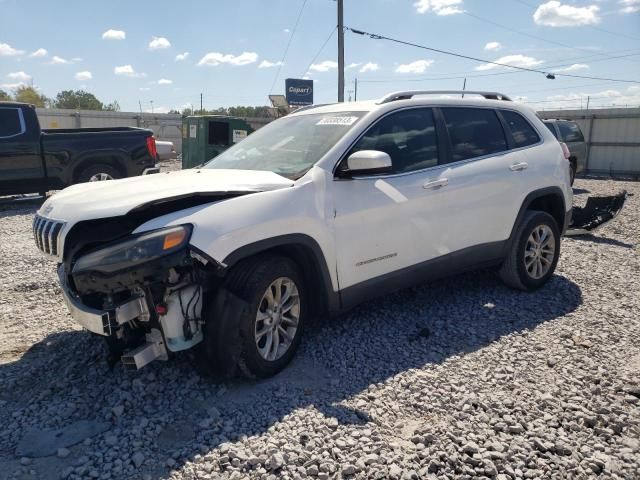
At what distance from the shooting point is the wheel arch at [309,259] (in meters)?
3.23

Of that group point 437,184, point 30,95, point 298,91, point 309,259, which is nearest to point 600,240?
point 437,184

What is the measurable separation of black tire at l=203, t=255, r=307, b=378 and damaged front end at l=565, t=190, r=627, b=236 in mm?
5987

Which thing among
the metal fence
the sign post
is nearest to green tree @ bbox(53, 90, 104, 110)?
the sign post

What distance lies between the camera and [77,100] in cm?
6356

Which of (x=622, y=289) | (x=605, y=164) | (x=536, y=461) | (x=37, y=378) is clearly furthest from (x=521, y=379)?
(x=605, y=164)

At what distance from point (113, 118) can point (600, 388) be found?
26.8 m

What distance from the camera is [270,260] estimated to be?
3.30m

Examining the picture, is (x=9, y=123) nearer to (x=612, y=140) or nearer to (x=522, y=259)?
(x=522, y=259)

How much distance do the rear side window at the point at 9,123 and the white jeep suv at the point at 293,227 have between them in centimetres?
749

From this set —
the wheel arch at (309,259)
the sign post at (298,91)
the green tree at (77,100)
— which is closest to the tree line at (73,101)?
the green tree at (77,100)

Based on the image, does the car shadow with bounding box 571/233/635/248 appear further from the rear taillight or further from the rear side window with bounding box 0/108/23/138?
the rear side window with bounding box 0/108/23/138

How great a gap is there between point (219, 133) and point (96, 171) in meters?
4.17

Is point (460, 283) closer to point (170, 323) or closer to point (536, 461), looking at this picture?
point (536, 461)

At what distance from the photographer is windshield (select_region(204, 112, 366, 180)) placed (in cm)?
379
